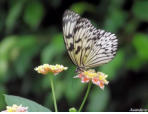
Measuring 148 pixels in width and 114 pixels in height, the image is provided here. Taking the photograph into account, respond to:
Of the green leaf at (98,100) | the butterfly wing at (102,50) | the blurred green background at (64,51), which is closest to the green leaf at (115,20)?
the blurred green background at (64,51)

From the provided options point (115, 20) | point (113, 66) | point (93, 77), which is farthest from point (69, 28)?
point (115, 20)

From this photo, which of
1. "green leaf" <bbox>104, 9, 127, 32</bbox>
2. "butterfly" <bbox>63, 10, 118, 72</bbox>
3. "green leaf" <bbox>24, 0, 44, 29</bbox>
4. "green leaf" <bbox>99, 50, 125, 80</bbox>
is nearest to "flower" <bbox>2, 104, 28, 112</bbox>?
"butterfly" <bbox>63, 10, 118, 72</bbox>

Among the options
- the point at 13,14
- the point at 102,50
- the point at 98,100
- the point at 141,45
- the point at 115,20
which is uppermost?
the point at 13,14

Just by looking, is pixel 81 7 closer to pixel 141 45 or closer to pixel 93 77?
pixel 141 45

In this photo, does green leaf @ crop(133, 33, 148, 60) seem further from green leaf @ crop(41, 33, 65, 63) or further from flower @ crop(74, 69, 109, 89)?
flower @ crop(74, 69, 109, 89)

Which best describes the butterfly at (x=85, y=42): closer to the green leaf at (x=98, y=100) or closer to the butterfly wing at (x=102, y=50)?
the butterfly wing at (x=102, y=50)

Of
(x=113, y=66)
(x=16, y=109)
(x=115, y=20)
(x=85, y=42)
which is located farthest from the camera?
(x=115, y=20)
